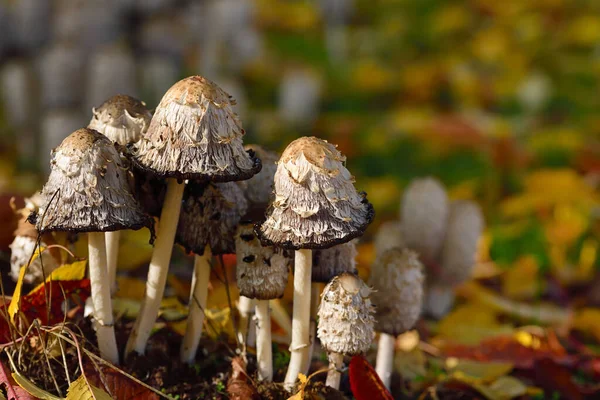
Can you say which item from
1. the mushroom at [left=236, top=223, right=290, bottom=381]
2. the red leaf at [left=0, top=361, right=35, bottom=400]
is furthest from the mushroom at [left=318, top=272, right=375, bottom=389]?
the red leaf at [left=0, top=361, right=35, bottom=400]

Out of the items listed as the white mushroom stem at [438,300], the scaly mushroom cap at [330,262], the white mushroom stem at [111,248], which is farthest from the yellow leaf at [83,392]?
the white mushroom stem at [438,300]

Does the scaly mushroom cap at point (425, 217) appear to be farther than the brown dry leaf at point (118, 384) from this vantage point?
Yes

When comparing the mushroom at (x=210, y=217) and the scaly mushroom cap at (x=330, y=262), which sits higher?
the mushroom at (x=210, y=217)

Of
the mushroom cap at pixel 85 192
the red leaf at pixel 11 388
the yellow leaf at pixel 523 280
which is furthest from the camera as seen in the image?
the yellow leaf at pixel 523 280

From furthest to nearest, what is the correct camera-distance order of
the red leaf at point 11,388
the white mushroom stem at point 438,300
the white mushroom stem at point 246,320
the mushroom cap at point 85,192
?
the white mushroom stem at point 438,300 < the white mushroom stem at point 246,320 < the red leaf at point 11,388 < the mushroom cap at point 85,192

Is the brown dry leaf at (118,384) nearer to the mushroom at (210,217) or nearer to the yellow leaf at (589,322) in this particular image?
the mushroom at (210,217)

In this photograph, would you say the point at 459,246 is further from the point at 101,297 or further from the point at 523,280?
the point at 101,297

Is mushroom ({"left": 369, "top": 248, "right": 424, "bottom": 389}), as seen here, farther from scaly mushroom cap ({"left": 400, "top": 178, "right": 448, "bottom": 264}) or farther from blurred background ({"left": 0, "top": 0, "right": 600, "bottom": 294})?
Result: blurred background ({"left": 0, "top": 0, "right": 600, "bottom": 294})
